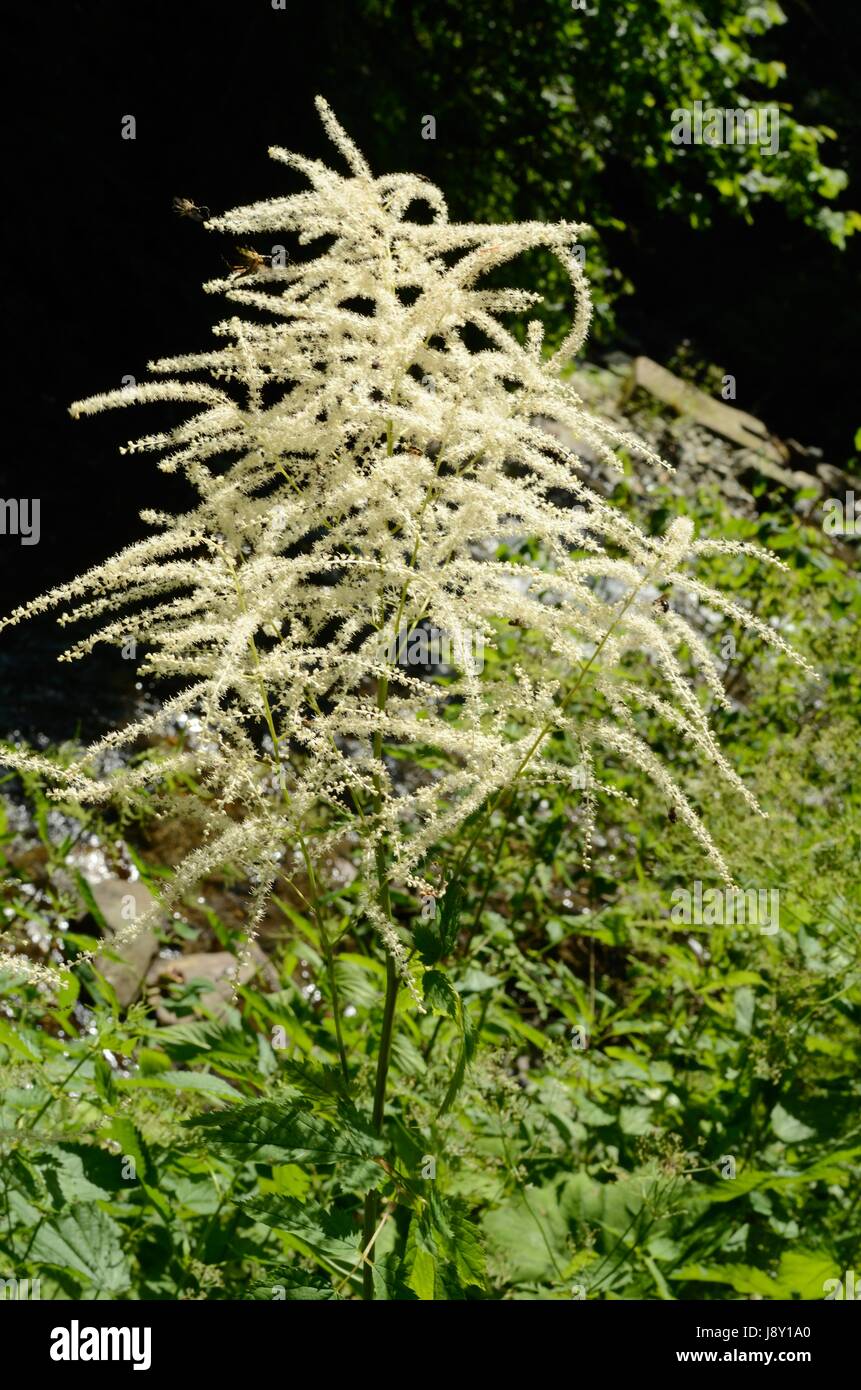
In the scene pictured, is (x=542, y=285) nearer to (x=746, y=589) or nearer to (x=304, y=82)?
(x=304, y=82)

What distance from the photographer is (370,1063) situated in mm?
3180

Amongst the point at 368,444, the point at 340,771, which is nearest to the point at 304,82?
the point at 368,444

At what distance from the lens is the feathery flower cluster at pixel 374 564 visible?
2.10 m

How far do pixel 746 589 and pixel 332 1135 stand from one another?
209 inches

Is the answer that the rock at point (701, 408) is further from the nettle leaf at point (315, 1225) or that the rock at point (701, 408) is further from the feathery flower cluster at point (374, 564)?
the nettle leaf at point (315, 1225)

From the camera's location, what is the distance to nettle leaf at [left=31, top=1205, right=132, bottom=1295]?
2.55 metres

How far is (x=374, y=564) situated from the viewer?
2074 millimetres
